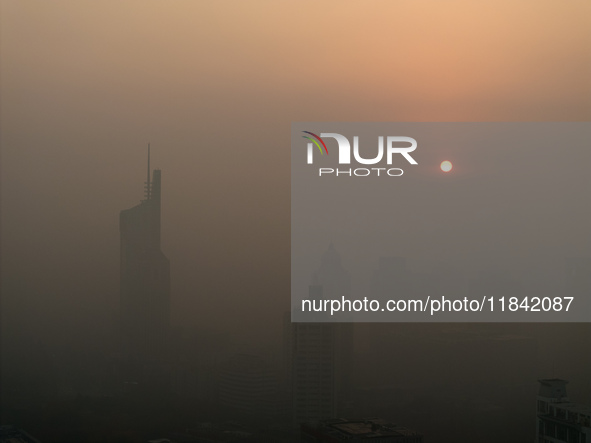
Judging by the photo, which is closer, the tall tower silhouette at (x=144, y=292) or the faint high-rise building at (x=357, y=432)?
the faint high-rise building at (x=357, y=432)

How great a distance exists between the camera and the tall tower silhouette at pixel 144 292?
2799 millimetres

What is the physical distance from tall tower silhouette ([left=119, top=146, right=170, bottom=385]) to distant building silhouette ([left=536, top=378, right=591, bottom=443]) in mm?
1428

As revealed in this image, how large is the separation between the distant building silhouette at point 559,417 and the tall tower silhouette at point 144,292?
56.2 inches

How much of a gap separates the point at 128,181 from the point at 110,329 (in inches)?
22.5

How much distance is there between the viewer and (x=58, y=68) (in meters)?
2.81

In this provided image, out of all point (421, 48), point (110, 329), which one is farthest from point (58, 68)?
point (421, 48)

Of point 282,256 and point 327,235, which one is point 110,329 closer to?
point 282,256

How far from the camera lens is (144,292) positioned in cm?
283

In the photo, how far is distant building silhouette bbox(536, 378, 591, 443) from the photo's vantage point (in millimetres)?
2695

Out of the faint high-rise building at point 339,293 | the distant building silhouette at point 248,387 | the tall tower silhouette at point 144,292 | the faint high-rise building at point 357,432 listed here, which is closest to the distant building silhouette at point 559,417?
the faint high-rise building at point 357,432

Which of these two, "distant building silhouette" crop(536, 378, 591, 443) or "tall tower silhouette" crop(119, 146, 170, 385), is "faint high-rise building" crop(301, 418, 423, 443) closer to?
"distant building silhouette" crop(536, 378, 591, 443)
